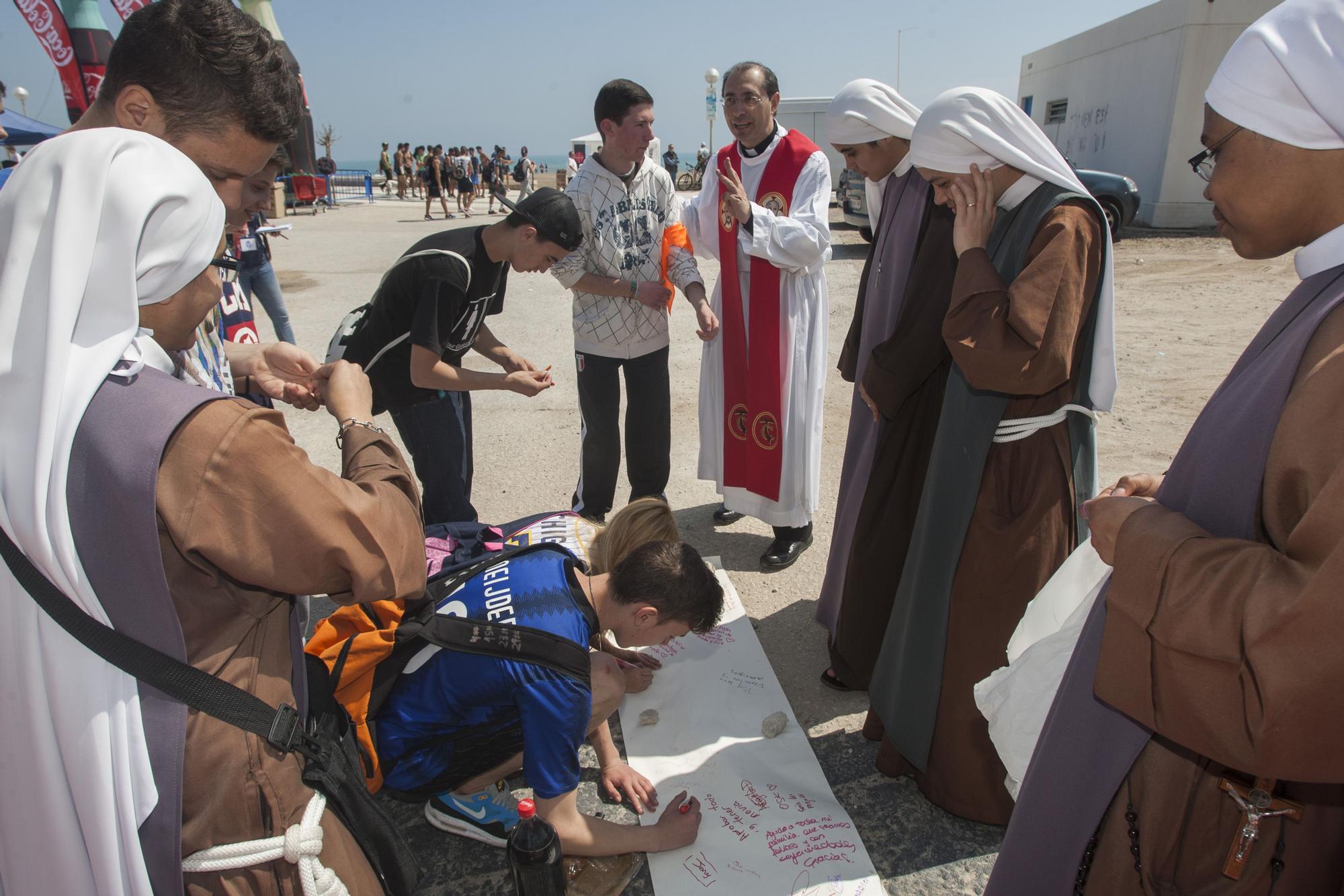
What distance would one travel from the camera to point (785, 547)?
3828 mm

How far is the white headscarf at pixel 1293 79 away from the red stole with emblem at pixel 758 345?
7.96ft

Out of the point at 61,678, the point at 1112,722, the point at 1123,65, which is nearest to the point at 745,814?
the point at 1112,722

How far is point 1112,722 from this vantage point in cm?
131

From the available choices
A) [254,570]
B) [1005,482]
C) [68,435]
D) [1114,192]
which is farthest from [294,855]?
[1114,192]

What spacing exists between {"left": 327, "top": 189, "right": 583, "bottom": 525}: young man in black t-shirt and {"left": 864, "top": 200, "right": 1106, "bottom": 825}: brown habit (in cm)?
149

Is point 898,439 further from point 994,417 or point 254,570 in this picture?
point 254,570

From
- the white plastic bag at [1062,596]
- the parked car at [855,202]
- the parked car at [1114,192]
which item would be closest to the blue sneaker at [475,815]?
the white plastic bag at [1062,596]

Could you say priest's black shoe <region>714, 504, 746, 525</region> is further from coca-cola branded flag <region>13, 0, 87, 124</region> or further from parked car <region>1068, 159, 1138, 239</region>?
coca-cola branded flag <region>13, 0, 87, 124</region>

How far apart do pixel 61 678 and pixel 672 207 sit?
3.22 m

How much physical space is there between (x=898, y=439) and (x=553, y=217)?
1.41m

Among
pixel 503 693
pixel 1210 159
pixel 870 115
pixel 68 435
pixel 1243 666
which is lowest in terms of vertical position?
pixel 503 693

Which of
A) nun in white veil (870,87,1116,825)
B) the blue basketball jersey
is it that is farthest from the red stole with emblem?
the blue basketball jersey

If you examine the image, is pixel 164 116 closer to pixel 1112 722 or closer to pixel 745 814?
pixel 1112 722

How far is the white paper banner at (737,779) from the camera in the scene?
6.87 ft
